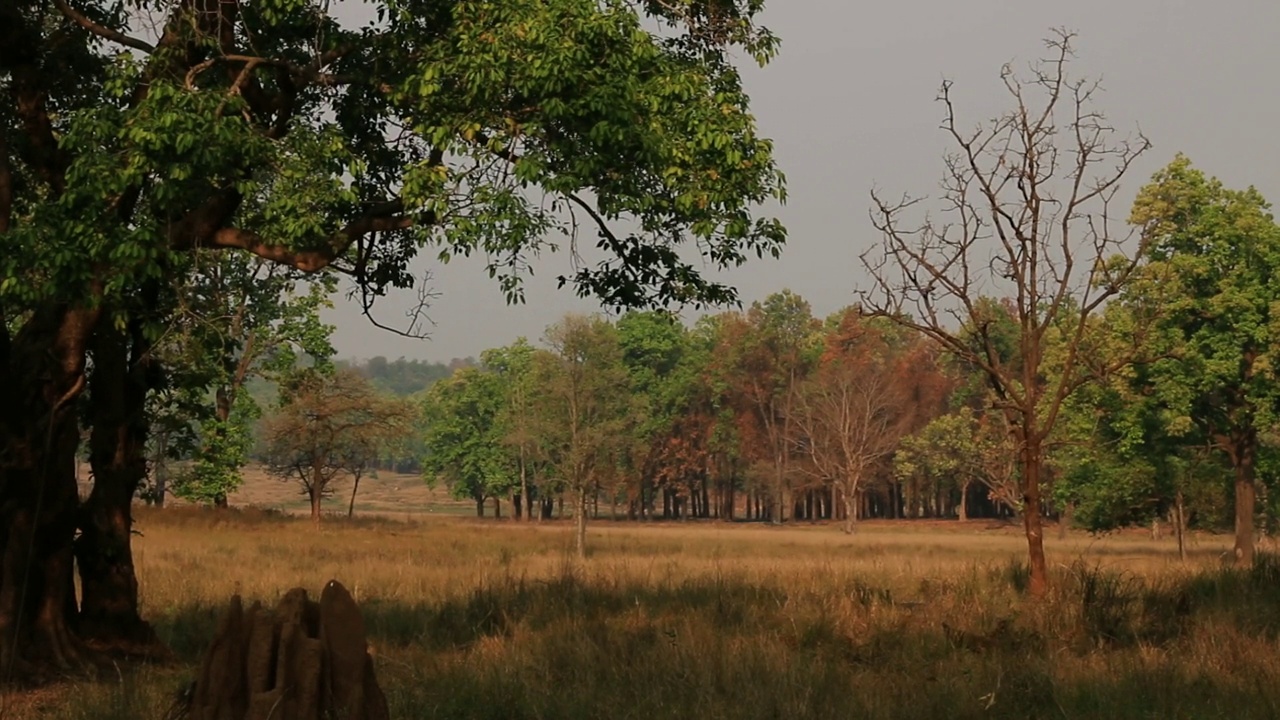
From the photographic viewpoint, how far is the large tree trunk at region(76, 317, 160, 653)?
12.6 metres

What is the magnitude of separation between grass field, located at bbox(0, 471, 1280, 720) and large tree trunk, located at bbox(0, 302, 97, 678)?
795 mm

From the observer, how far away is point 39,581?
1166 centimetres

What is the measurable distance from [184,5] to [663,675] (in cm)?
Answer: 751

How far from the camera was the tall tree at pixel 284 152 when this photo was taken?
10.1 metres

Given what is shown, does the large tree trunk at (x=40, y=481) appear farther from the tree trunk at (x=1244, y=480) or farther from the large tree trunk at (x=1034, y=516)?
the tree trunk at (x=1244, y=480)

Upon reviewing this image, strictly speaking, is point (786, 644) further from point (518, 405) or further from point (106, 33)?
point (518, 405)

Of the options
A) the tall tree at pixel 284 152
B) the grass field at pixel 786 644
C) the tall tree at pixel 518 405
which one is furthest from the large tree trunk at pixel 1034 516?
the tall tree at pixel 518 405

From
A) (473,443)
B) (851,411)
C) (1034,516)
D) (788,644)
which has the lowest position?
(788,644)

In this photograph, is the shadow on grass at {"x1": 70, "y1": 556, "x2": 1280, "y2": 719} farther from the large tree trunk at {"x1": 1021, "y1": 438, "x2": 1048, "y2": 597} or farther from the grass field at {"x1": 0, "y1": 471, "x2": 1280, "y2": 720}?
the large tree trunk at {"x1": 1021, "y1": 438, "x2": 1048, "y2": 597}

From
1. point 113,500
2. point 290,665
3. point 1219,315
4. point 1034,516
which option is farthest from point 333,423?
point 290,665

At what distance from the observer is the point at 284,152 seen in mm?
10945

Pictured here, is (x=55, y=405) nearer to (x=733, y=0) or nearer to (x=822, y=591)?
(x=733, y=0)

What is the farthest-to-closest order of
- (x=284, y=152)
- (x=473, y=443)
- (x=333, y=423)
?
(x=473, y=443), (x=333, y=423), (x=284, y=152)

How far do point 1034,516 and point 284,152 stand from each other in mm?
9072
